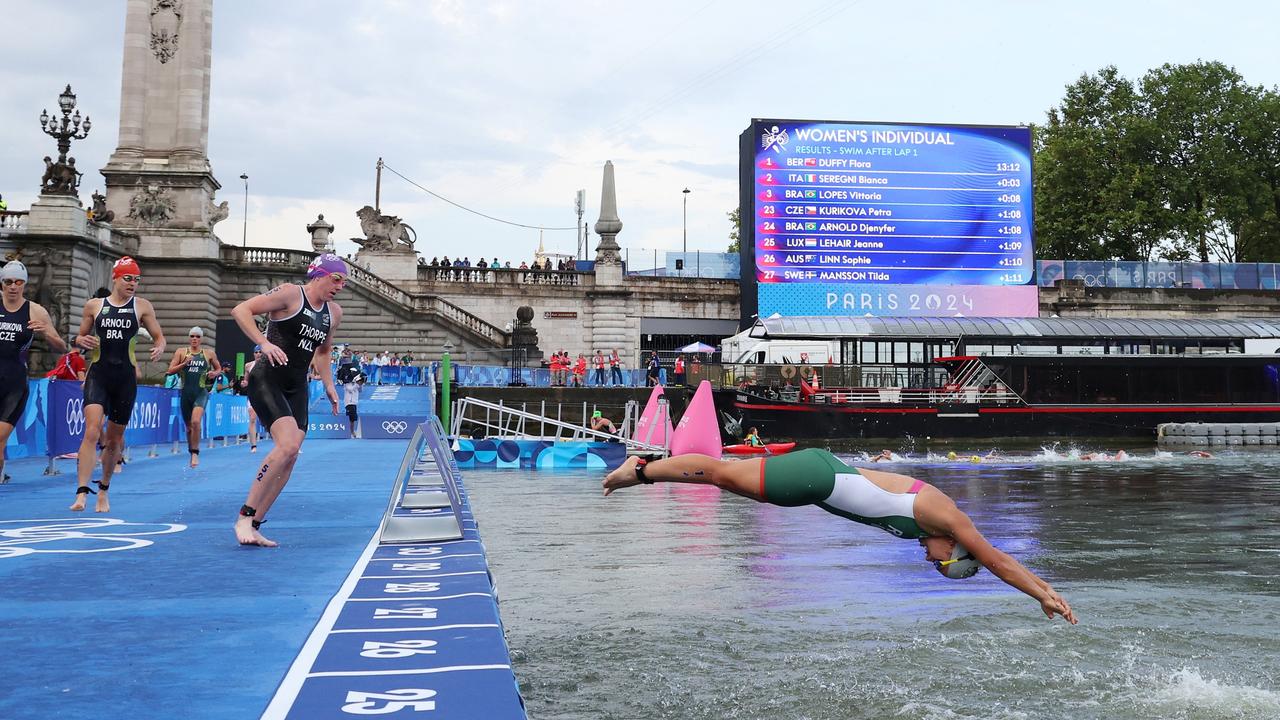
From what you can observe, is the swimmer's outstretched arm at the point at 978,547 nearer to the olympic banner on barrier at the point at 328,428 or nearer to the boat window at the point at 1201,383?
the olympic banner on barrier at the point at 328,428

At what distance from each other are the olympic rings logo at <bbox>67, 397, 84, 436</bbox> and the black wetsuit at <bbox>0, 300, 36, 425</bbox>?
5.30 meters

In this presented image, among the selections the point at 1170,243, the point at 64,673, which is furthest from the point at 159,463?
the point at 1170,243

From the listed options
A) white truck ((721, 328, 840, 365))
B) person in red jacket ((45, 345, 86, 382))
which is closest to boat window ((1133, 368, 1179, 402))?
white truck ((721, 328, 840, 365))

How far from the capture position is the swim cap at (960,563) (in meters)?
4.95

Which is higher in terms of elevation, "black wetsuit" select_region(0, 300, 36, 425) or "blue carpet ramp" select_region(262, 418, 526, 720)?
"black wetsuit" select_region(0, 300, 36, 425)

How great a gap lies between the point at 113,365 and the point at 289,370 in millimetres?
2573

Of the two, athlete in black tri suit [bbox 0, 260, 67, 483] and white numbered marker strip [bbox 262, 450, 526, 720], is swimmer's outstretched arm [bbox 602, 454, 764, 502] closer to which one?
white numbered marker strip [bbox 262, 450, 526, 720]

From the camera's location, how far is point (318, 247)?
4875 cm

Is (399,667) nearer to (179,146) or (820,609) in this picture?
(820,609)

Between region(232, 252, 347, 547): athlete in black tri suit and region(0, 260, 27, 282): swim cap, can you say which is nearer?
region(232, 252, 347, 547): athlete in black tri suit

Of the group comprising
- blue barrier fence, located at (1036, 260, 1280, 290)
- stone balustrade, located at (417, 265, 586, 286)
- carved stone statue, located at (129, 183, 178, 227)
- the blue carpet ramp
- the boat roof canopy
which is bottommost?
the blue carpet ramp

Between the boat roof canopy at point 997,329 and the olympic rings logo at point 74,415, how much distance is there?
97.1 ft

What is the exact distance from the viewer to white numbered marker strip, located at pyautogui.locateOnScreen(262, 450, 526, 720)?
3410 millimetres

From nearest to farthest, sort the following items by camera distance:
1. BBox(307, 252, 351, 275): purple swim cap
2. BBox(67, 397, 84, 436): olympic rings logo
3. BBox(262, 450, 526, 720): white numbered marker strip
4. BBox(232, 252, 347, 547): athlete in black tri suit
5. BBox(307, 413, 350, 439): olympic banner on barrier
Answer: BBox(262, 450, 526, 720): white numbered marker strip
BBox(232, 252, 347, 547): athlete in black tri suit
BBox(307, 252, 351, 275): purple swim cap
BBox(67, 397, 84, 436): olympic rings logo
BBox(307, 413, 350, 439): olympic banner on barrier
